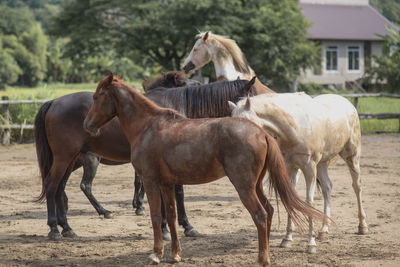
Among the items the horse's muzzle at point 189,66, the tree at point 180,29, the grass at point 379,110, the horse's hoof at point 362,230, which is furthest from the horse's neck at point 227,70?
the tree at point 180,29

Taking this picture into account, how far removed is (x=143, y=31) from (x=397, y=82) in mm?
10923

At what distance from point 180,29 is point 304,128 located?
668 inches

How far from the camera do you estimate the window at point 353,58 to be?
3578cm

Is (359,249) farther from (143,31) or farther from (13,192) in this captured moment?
(143,31)

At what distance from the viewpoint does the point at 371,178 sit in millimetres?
9516

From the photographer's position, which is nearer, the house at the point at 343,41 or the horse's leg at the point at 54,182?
the horse's leg at the point at 54,182

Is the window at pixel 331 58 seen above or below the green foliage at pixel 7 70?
above

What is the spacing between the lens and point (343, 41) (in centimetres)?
3578

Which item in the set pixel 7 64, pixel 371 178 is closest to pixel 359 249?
pixel 371 178

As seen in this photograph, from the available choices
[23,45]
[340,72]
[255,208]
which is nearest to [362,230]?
[255,208]

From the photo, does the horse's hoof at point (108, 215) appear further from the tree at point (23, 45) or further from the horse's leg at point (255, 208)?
the tree at point (23, 45)

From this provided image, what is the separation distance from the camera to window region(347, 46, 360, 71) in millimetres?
35781

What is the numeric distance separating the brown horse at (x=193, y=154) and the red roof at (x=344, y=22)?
30524mm

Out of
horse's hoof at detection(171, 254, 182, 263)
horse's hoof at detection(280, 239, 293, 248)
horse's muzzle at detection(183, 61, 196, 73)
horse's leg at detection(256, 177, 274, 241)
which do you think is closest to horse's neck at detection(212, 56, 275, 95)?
horse's muzzle at detection(183, 61, 196, 73)
